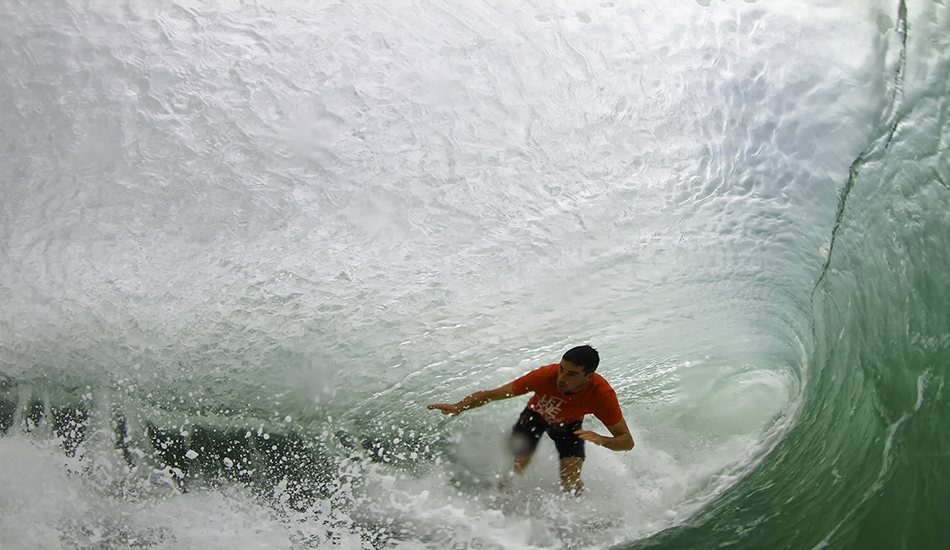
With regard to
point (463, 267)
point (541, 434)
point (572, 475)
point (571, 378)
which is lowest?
point (572, 475)

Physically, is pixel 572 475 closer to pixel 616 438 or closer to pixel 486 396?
pixel 616 438

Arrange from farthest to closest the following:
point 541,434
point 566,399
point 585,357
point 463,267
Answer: point 463,267 < point 541,434 < point 566,399 < point 585,357

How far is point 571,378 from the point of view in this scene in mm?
2127

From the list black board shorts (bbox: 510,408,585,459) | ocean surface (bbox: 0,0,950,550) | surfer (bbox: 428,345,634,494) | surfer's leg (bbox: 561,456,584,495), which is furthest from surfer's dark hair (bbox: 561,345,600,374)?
ocean surface (bbox: 0,0,950,550)

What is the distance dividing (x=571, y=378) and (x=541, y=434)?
447 mm

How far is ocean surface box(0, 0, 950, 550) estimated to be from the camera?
8.43 feet

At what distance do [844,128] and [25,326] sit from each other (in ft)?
13.7

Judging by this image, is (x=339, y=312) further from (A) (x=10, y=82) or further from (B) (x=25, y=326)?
(A) (x=10, y=82)

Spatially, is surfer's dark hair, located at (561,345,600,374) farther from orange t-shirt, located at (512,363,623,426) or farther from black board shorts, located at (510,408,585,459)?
black board shorts, located at (510,408,585,459)

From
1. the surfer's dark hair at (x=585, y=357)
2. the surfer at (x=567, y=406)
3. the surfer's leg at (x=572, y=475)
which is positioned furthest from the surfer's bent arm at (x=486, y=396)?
the surfer's leg at (x=572, y=475)

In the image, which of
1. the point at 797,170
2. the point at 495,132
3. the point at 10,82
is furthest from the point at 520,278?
the point at 10,82

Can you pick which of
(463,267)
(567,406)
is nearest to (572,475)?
(567,406)

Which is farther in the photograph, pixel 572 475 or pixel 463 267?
pixel 463 267

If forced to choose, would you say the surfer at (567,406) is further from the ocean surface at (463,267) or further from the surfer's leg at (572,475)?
the ocean surface at (463,267)
